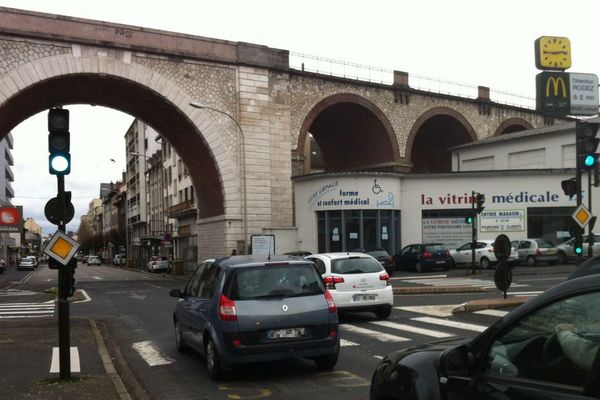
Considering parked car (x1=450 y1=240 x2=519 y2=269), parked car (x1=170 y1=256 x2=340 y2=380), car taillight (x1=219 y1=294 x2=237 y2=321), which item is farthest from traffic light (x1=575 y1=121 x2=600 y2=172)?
parked car (x1=450 y1=240 x2=519 y2=269)

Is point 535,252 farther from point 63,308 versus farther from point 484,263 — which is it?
point 63,308

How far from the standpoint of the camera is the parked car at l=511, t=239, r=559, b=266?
31.4 metres

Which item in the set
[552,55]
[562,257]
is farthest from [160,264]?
[552,55]

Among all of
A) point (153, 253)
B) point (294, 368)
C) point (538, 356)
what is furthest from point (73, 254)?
point (153, 253)

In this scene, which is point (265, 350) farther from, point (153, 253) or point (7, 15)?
point (153, 253)

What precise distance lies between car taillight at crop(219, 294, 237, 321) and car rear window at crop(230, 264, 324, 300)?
10cm

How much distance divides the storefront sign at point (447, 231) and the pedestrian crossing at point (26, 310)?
70.4 ft

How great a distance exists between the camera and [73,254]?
760 cm

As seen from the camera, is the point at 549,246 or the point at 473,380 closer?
the point at 473,380

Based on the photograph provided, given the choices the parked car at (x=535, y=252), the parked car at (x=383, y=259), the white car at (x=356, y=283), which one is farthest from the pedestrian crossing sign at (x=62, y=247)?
the parked car at (x=535, y=252)

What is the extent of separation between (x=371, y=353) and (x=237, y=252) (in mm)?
24734

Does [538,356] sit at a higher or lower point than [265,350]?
higher

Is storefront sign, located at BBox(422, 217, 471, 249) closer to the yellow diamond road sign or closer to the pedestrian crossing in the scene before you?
the yellow diamond road sign

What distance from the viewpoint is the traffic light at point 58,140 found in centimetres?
772
